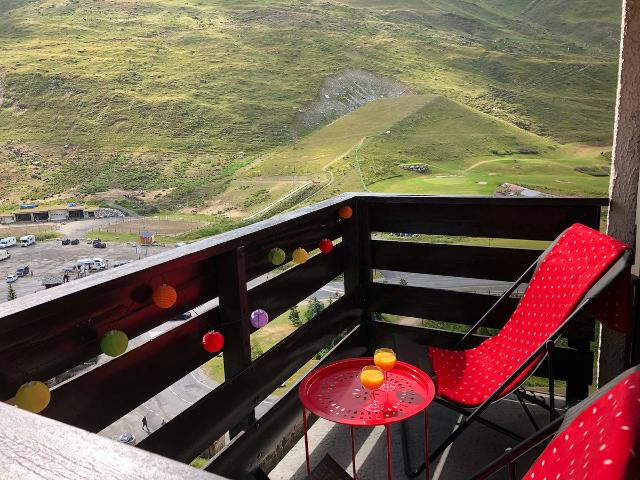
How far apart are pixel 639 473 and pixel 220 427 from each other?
4.49ft

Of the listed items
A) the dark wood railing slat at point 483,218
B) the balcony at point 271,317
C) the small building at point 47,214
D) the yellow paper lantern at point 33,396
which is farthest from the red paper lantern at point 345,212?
the small building at point 47,214

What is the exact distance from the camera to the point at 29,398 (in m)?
0.97

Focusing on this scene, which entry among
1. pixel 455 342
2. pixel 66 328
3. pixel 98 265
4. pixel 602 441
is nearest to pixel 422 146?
pixel 455 342

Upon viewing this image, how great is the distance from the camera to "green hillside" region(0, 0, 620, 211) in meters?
5.30

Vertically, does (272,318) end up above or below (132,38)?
below

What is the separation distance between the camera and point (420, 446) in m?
2.13

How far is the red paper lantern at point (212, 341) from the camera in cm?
156

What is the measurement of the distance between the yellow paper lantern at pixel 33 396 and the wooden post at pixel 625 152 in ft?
7.39

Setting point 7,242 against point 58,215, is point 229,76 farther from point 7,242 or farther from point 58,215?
point 7,242

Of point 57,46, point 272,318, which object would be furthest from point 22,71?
point 272,318

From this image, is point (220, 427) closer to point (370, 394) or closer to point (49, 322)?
point (370, 394)

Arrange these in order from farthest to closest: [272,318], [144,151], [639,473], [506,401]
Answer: [144,151] < [506,401] < [272,318] < [639,473]

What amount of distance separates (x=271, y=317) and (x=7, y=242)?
2.23 m

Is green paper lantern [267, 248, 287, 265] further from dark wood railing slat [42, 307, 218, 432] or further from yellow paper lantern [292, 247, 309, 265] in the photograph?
dark wood railing slat [42, 307, 218, 432]
